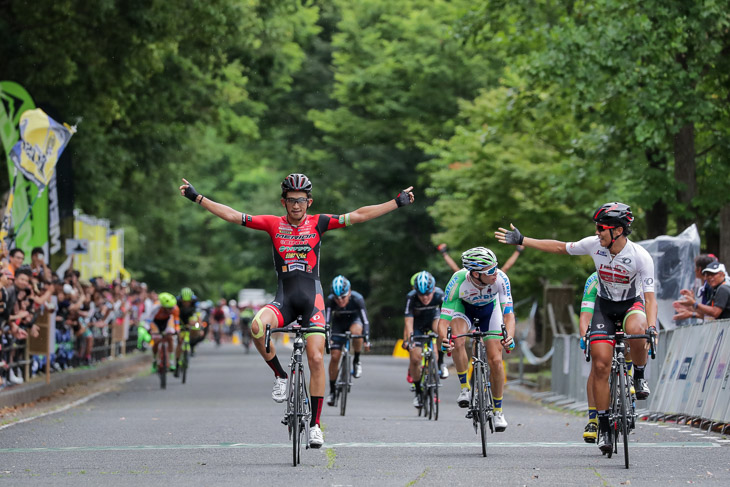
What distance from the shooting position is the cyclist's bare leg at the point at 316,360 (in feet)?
38.3

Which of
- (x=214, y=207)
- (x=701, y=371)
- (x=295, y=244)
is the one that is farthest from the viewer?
(x=701, y=371)

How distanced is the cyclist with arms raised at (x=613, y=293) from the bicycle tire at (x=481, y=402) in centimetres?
98

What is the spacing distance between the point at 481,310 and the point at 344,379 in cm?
631

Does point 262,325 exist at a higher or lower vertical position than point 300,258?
lower

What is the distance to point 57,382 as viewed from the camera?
23.6 metres

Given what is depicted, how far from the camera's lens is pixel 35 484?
32.2ft

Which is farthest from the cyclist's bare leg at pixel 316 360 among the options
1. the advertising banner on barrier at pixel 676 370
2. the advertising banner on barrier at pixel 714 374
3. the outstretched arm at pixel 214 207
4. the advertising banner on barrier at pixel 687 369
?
the advertising banner on barrier at pixel 676 370

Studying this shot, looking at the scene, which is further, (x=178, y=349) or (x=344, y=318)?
(x=178, y=349)

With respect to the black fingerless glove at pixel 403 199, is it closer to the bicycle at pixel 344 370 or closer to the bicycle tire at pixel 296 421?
the bicycle tire at pixel 296 421

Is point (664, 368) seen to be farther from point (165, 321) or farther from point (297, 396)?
point (165, 321)

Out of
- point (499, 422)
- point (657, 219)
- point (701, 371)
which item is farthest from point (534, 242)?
point (657, 219)

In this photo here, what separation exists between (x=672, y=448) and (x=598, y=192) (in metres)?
A: 18.7

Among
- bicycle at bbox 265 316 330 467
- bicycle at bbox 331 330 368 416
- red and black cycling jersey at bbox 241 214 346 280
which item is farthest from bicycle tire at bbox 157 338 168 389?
bicycle at bbox 265 316 330 467

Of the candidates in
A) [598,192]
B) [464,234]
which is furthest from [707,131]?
[464,234]
